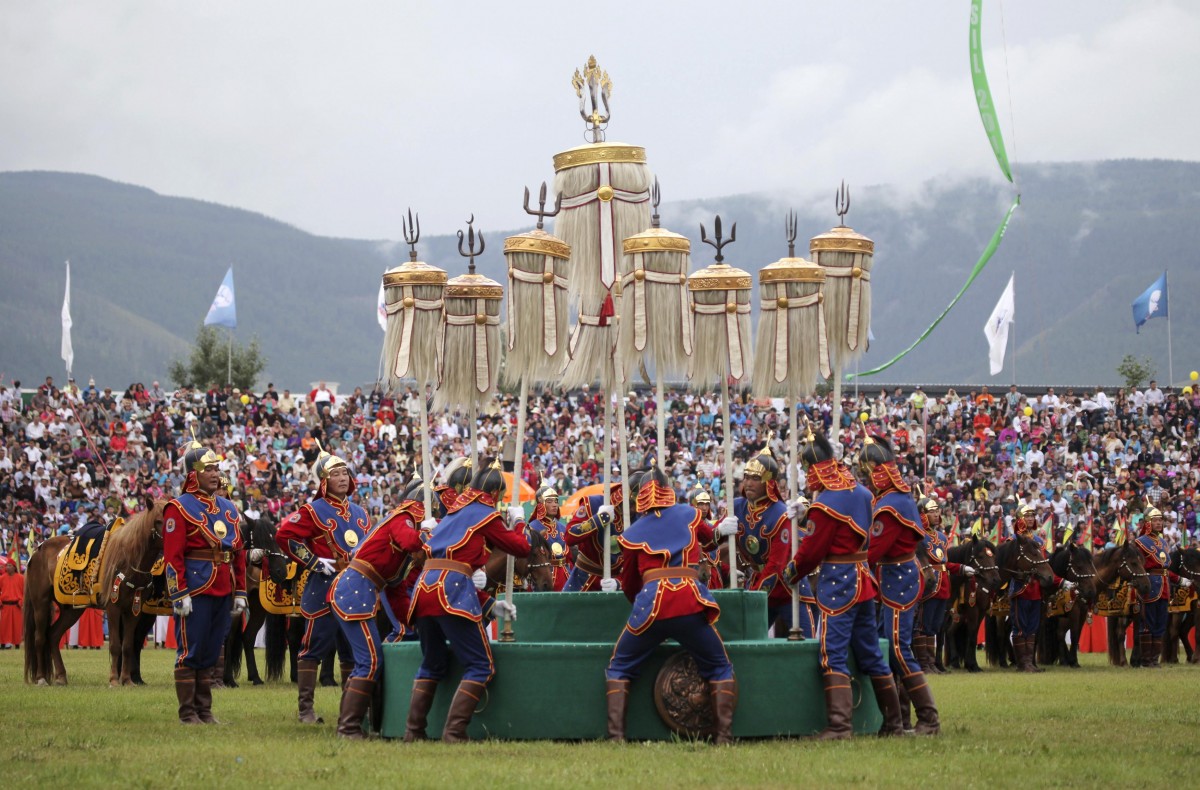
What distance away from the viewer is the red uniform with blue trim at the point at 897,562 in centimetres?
1110

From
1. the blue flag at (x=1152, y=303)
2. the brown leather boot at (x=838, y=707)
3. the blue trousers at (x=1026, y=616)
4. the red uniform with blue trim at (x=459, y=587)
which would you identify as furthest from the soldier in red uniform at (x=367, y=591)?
the blue flag at (x=1152, y=303)

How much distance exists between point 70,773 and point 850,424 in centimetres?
2799

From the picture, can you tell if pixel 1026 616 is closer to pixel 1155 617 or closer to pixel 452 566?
pixel 1155 617

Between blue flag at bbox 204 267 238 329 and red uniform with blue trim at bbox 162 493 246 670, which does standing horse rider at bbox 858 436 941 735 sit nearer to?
red uniform with blue trim at bbox 162 493 246 670

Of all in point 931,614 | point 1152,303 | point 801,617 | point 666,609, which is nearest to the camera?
point 666,609

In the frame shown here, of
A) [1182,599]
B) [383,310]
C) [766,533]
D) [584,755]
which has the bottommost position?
[584,755]

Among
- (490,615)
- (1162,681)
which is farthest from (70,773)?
(1162,681)

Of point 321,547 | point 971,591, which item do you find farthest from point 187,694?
point 971,591

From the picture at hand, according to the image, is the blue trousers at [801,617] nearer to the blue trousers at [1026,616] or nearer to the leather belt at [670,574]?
the leather belt at [670,574]

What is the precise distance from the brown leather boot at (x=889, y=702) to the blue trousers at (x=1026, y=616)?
9.45 meters

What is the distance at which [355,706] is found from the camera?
10773 mm

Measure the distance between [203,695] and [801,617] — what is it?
5229 mm

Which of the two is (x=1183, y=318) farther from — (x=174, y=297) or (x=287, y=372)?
(x=174, y=297)

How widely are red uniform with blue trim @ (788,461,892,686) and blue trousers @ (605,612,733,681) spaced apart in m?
0.81
